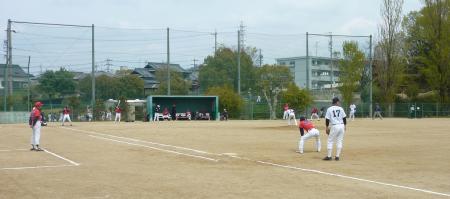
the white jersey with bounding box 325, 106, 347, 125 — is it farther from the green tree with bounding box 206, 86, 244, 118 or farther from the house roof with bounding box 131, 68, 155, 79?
the house roof with bounding box 131, 68, 155, 79

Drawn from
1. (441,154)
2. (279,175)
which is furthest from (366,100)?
(279,175)

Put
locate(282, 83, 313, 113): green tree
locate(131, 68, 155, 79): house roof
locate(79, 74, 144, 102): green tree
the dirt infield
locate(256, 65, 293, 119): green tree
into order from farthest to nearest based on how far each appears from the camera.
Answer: locate(131, 68, 155, 79): house roof, locate(79, 74, 144, 102): green tree, locate(256, 65, 293, 119): green tree, locate(282, 83, 313, 113): green tree, the dirt infield

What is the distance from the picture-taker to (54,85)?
76188 mm

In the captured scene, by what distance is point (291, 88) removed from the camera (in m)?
45.6

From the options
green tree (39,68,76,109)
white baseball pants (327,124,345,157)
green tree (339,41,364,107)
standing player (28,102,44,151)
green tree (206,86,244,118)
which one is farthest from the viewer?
Answer: green tree (39,68,76,109)

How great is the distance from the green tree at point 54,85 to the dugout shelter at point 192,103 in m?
29.3

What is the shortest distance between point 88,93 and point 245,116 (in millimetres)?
29359

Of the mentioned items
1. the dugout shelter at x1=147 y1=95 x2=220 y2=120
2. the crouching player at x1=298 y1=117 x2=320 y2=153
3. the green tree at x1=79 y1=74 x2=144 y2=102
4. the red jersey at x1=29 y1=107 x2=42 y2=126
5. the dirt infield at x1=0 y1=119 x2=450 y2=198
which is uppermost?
the green tree at x1=79 y1=74 x2=144 y2=102

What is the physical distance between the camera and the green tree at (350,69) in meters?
63.2

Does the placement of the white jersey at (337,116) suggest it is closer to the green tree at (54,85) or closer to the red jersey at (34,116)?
the red jersey at (34,116)

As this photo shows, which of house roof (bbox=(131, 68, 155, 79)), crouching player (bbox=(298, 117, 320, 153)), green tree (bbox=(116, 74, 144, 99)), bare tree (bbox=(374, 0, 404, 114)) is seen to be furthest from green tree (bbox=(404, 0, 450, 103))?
crouching player (bbox=(298, 117, 320, 153))

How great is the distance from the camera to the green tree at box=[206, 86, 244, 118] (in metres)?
55.5

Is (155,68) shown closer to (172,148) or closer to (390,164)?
(172,148)

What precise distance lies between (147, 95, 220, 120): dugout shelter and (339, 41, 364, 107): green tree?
17.7 meters
